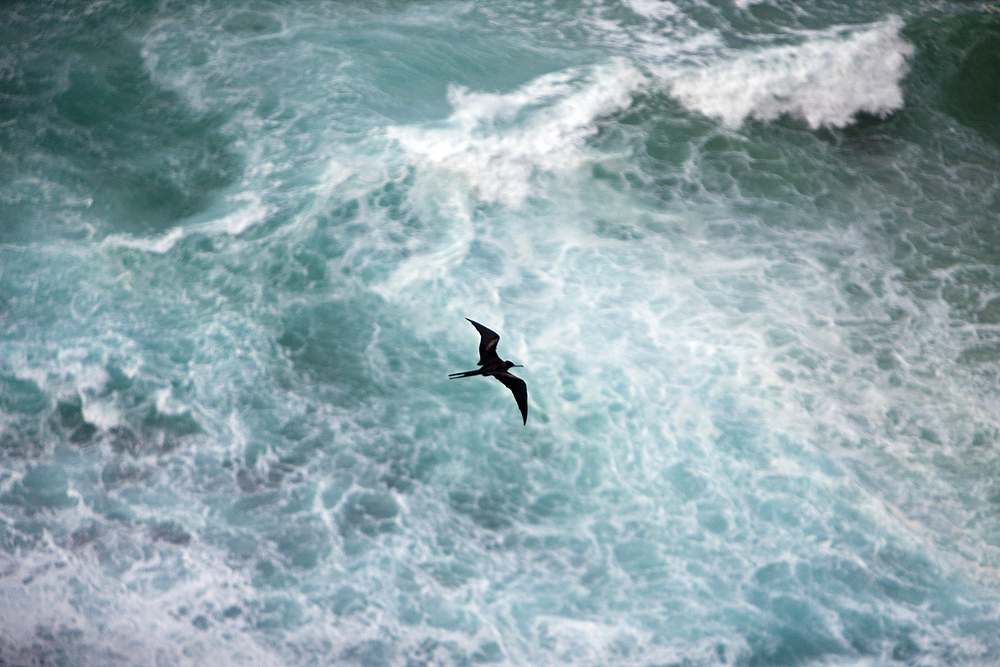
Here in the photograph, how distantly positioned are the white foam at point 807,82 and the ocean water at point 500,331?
0.08 meters

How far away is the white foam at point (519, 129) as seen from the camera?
15.7 meters

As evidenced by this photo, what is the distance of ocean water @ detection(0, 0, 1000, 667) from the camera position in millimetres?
11102

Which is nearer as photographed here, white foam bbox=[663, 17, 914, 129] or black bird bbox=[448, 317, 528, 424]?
black bird bbox=[448, 317, 528, 424]

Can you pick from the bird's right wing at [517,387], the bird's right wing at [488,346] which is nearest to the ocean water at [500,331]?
the bird's right wing at [517,387]

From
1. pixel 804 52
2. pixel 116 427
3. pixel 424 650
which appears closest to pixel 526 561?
pixel 424 650

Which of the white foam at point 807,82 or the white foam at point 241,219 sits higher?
the white foam at point 807,82

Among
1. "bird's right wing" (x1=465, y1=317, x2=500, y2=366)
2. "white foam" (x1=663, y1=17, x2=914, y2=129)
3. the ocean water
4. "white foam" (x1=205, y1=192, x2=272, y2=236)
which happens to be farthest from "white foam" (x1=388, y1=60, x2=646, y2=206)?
"bird's right wing" (x1=465, y1=317, x2=500, y2=366)

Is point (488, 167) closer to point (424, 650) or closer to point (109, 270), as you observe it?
point (109, 270)

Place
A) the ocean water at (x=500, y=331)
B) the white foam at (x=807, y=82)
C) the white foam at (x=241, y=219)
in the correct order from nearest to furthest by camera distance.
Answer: the ocean water at (x=500, y=331) < the white foam at (x=241, y=219) < the white foam at (x=807, y=82)

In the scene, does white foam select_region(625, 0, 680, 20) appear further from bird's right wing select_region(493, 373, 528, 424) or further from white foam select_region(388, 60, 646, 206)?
bird's right wing select_region(493, 373, 528, 424)

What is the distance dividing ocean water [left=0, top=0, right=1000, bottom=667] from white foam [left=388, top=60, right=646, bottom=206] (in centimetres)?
8

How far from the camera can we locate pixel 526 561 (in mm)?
11523

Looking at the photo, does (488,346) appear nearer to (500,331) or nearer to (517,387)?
(517,387)

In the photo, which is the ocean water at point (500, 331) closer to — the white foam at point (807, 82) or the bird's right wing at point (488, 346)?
the white foam at point (807, 82)
